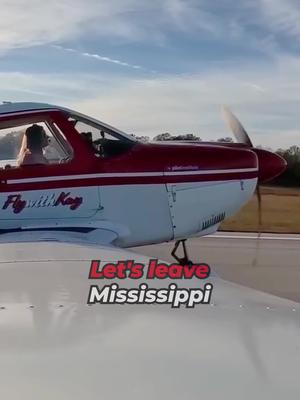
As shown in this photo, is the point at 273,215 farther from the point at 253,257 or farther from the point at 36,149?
the point at 36,149

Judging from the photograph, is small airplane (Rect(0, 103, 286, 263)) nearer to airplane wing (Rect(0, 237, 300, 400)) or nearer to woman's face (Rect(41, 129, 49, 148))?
woman's face (Rect(41, 129, 49, 148))

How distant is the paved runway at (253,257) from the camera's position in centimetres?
803

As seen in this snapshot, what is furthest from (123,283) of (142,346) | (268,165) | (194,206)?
(268,165)

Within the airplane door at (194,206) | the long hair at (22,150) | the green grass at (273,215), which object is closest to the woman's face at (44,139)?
the long hair at (22,150)

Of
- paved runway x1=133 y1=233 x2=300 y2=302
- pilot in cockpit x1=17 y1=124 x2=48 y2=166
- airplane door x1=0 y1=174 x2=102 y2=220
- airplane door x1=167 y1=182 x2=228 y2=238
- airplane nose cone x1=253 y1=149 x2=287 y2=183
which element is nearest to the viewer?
airplane door x1=0 y1=174 x2=102 y2=220

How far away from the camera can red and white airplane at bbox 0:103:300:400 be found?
74.0 inches

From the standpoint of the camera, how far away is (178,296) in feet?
9.42

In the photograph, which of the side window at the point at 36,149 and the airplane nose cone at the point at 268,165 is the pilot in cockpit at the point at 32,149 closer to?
the side window at the point at 36,149

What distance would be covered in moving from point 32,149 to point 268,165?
296 centimetres

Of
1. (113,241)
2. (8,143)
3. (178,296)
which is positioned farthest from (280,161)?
(178,296)

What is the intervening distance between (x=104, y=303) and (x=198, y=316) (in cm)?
46

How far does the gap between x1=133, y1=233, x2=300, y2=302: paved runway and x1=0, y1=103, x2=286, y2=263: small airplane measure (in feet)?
5.32

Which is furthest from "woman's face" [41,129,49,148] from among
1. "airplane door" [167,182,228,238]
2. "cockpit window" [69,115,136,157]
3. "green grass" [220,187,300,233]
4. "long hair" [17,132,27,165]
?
"green grass" [220,187,300,233]

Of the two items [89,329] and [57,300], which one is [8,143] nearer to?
[57,300]
